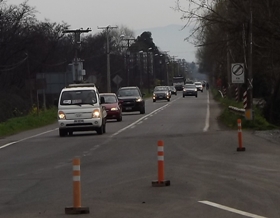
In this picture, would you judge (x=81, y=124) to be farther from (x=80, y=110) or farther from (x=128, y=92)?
(x=128, y=92)

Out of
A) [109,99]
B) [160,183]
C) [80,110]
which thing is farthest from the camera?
[109,99]

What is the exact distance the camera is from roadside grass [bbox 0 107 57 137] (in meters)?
36.2

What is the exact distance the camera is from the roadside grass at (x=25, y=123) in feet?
119

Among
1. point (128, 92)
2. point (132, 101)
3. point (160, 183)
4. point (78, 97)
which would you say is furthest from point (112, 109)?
point (160, 183)

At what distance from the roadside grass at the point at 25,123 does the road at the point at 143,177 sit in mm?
9107

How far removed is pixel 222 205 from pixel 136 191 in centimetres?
226

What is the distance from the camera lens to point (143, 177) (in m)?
15.3

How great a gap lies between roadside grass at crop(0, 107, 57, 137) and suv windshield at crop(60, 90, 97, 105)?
5.57 m

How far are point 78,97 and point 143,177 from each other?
14.6 metres

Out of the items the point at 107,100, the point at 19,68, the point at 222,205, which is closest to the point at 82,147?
the point at 222,205

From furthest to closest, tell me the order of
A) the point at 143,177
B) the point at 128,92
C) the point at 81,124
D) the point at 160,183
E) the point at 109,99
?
the point at 128,92
the point at 109,99
the point at 81,124
the point at 143,177
the point at 160,183

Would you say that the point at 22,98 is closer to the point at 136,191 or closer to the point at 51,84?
the point at 51,84

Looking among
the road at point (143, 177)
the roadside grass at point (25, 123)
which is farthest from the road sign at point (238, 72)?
the roadside grass at point (25, 123)

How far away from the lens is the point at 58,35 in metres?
88.4
